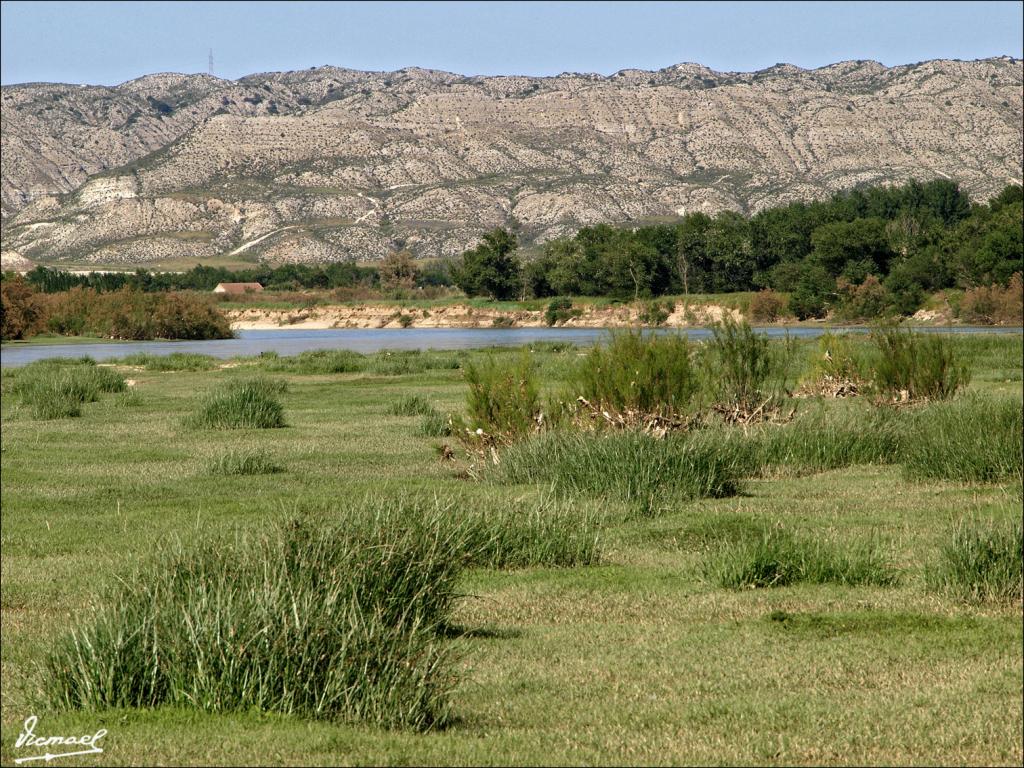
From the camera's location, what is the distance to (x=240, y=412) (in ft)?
72.8

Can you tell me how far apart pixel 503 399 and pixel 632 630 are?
29.1 feet

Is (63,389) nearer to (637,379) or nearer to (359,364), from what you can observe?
(637,379)

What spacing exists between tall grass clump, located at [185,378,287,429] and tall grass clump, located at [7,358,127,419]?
11.7 feet

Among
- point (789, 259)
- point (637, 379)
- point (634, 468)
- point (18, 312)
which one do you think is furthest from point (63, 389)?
point (789, 259)

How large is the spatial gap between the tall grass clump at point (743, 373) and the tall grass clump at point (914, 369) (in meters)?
2.07

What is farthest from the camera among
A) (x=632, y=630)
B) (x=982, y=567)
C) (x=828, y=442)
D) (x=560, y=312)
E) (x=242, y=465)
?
(x=560, y=312)

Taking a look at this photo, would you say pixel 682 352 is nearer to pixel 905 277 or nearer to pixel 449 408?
pixel 449 408

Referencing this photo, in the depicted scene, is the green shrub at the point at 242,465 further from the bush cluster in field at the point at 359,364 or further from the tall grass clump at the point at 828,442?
the bush cluster in field at the point at 359,364

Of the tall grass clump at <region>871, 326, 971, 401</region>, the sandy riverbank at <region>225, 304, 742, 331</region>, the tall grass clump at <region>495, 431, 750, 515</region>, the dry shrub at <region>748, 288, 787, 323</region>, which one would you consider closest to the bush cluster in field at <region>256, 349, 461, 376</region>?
the tall grass clump at <region>871, 326, 971, 401</region>

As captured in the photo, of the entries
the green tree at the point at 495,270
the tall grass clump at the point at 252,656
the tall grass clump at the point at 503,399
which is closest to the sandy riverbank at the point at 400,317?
the green tree at the point at 495,270

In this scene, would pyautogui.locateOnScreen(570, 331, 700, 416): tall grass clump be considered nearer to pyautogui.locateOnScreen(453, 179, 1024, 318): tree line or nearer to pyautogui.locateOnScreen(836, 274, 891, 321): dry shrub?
pyautogui.locateOnScreen(453, 179, 1024, 318): tree line

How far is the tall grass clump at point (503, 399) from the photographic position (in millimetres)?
16172

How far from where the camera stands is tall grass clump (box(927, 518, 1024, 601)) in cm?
817

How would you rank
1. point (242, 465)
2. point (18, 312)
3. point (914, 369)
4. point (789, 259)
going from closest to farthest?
point (242, 465) < point (914, 369) < point (18, 312) < point (789, 259)
